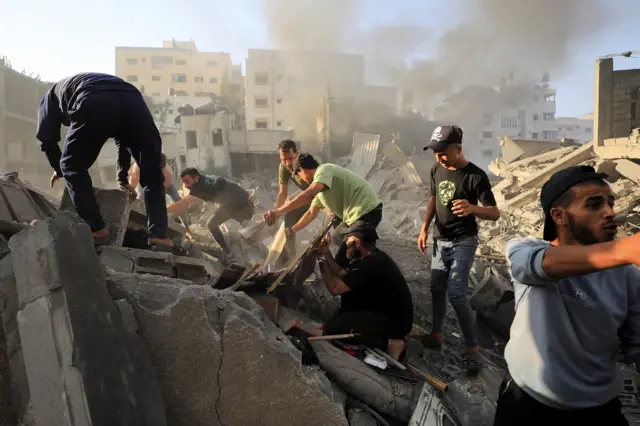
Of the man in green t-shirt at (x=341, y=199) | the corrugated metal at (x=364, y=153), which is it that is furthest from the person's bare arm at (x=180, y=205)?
the corrugated metal at (x=364, y=153)

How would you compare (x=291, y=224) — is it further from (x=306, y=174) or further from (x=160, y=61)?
(x=160, y=61)

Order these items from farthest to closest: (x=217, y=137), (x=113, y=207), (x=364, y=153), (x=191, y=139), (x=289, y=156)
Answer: (x=191, y=139)
(x=217, y=137)
(x=364, y=153)
(x=289, y=156)
(x=113, y=207)

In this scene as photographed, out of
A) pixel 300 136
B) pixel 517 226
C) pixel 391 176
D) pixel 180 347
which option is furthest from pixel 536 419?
pixel 300 136

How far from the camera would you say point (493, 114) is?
51.1 m

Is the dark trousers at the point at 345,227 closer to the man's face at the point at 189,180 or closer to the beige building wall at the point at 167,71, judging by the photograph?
the man's face at the point at 189,180

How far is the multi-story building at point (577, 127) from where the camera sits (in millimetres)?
65812

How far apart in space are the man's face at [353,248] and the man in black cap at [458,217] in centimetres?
74

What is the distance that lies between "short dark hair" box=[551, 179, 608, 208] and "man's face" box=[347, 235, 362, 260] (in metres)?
2.12

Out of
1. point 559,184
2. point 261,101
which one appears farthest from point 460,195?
point 261,101

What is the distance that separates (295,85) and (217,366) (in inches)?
1733

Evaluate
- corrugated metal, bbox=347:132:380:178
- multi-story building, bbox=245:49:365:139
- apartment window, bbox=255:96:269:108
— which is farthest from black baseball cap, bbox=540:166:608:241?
apartment window, bbox=255:96:269:108

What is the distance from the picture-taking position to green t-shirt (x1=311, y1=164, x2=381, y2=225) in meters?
4.11

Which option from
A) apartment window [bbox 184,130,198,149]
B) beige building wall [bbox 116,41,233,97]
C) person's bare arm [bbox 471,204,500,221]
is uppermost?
beige building wall [bbox 116,41,233,97]

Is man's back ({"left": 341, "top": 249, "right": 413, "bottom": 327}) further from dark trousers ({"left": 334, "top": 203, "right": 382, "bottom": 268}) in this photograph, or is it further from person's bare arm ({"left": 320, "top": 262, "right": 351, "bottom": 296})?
dark trousers ({"left": 334, "top": 203, "right": 382, "bottom": 268})
